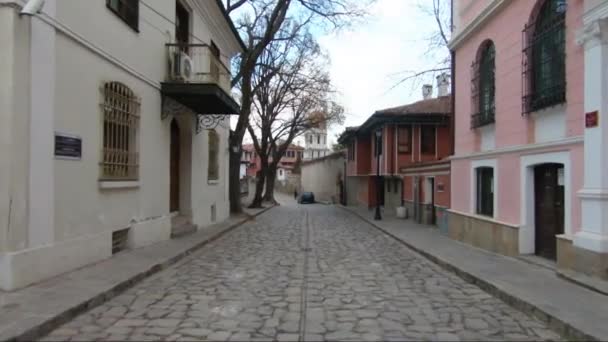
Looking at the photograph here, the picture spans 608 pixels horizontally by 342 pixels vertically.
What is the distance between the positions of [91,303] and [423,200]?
1495cm

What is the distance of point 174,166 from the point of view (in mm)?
13875

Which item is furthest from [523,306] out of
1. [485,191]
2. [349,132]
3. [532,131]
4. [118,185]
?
[349,132]

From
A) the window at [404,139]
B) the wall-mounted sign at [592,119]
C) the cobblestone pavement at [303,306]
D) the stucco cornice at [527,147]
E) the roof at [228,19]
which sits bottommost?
the cobblestone pavement at [303,306]

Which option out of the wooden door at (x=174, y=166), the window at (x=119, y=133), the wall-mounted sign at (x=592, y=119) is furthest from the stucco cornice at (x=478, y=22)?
the wooden door at (x=174, y=166)

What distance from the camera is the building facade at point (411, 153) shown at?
60.4 feet

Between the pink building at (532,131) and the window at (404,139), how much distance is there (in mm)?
11467

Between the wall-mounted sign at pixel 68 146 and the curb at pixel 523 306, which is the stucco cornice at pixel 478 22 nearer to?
the curb at pixel 523 306

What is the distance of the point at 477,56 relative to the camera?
457 inches

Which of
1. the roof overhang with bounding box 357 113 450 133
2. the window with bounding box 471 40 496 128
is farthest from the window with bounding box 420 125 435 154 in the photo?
the window with bounding box 471 40 496 128

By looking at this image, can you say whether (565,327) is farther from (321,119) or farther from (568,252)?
(321,119)

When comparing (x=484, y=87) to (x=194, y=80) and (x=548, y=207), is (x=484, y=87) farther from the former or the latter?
(x=194, y=80)

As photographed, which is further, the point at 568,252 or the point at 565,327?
the point at 568,252

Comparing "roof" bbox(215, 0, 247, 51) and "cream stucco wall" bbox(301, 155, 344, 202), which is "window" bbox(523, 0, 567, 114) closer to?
"roof" bbox(215, 0, 247, 51)

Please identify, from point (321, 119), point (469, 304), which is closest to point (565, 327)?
point (469, 304)
